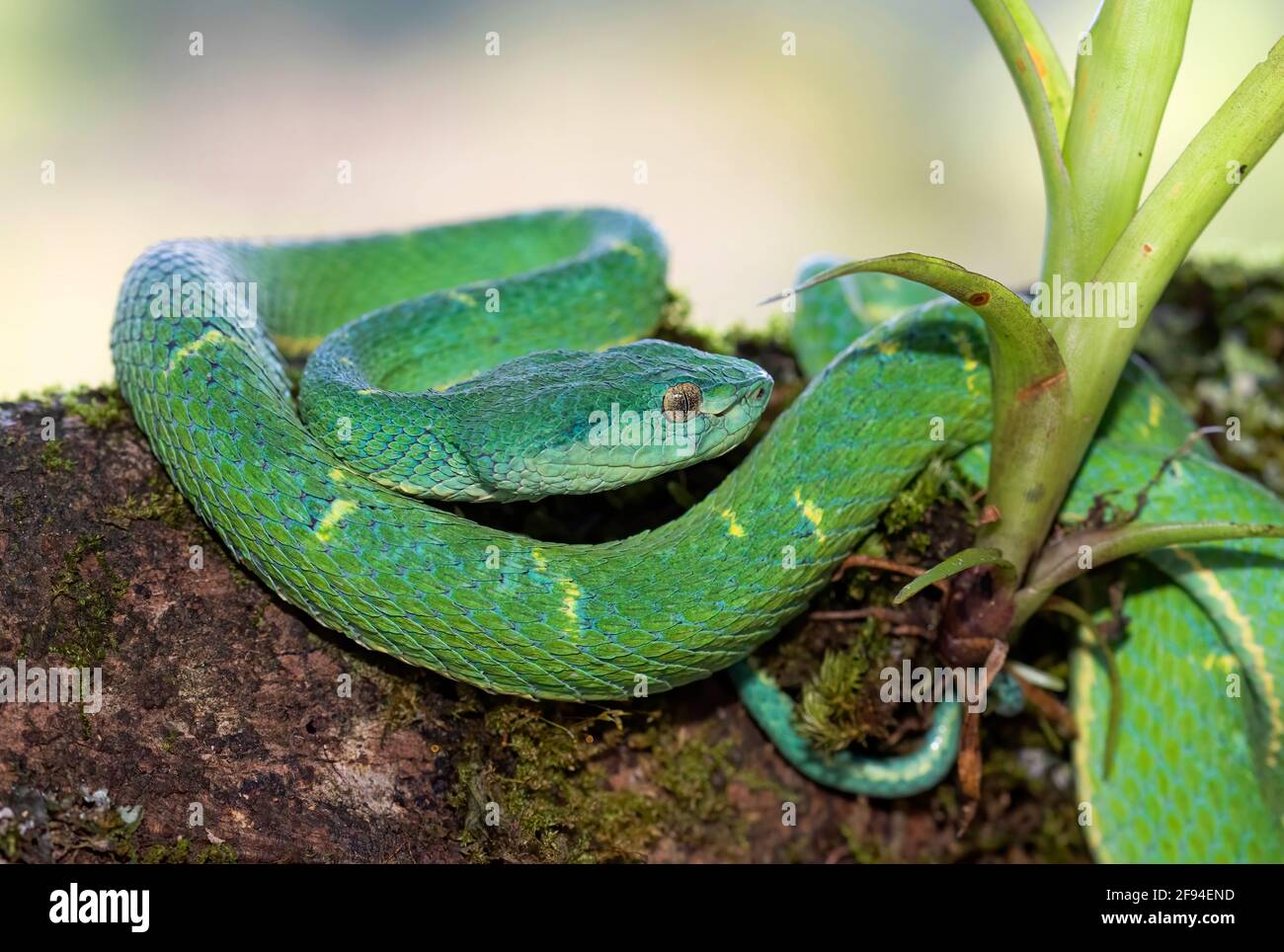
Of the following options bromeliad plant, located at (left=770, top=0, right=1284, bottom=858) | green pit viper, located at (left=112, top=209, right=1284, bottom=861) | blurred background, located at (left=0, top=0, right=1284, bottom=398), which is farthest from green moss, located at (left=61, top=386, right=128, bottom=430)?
blurred background, located at (left=0, top=0, right=1284, bottom=398)

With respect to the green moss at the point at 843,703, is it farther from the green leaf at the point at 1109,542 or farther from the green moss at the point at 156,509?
the green moss at the point at 156,509

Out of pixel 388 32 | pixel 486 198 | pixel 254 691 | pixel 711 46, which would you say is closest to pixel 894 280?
pixel 254 691

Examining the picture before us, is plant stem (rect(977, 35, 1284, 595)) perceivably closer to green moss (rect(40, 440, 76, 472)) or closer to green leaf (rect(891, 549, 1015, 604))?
green leaf (rect(891, 549, 1015, 604))

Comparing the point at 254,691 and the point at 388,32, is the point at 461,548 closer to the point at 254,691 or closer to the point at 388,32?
the point at 254,691

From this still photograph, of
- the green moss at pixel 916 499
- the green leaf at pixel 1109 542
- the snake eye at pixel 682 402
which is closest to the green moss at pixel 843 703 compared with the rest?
the green moss at pixel 916 499

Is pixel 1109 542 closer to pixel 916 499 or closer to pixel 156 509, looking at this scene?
pixel 916 499

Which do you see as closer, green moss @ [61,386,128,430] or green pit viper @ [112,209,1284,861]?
green pit viper @ [112,209,1284,861]
